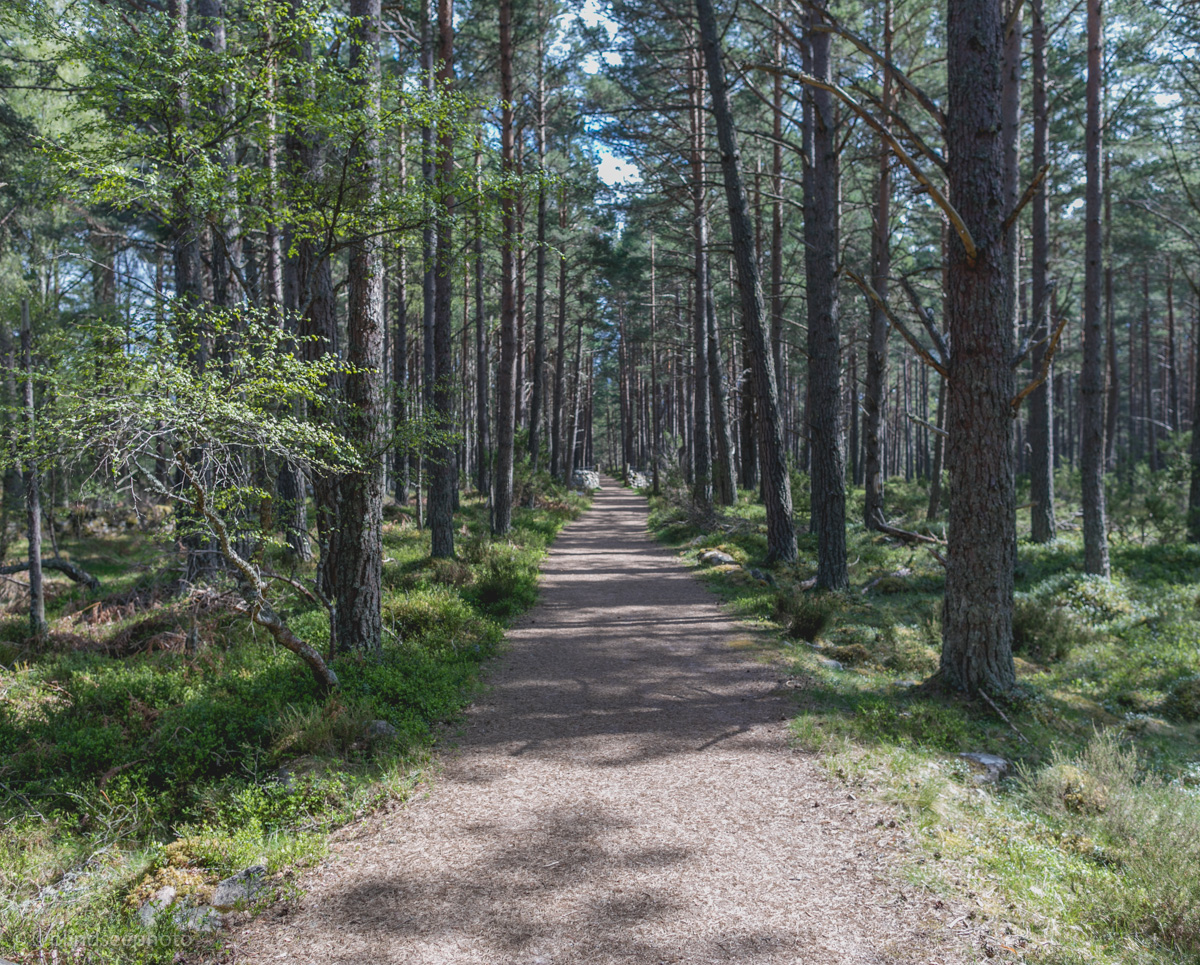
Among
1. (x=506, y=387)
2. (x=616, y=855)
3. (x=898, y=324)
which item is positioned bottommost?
(x=616, y=855)

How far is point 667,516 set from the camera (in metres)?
20.3

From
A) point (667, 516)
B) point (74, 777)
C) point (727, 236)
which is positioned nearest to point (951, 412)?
point (74, 777)

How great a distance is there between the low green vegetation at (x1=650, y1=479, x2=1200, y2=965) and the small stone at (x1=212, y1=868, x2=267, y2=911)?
3354 mm

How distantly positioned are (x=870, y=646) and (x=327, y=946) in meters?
6.37

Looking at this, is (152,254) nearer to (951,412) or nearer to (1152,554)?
(951,412)

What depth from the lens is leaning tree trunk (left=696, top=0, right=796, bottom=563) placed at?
11.1m

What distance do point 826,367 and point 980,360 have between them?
497cm

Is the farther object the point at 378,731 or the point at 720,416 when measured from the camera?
the point at 720,416

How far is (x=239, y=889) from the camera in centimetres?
348

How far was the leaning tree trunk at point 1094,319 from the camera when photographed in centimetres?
1052

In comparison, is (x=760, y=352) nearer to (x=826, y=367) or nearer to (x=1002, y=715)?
(x=826, y=367)

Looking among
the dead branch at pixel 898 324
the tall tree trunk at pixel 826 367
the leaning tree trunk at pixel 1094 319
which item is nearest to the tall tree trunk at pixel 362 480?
the dead branch at pixel 898 324

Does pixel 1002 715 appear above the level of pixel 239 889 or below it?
above

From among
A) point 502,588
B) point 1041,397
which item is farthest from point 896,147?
point 1041,397
